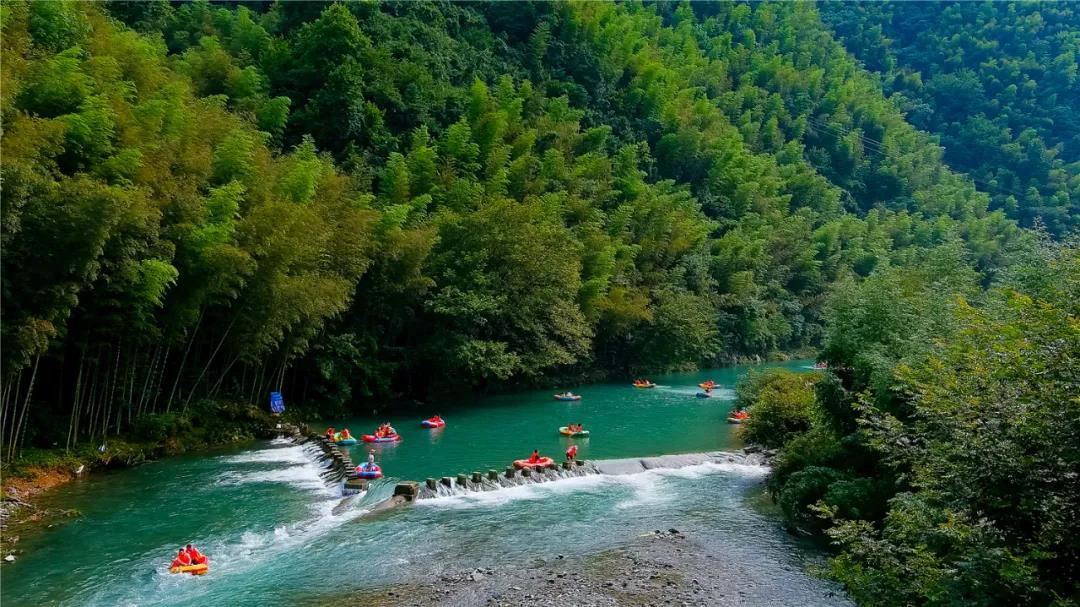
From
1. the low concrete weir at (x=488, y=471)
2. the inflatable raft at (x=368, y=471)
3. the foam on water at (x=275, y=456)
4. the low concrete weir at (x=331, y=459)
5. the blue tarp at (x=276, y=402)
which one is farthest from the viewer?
the blue tarp at (x=276, y=402)

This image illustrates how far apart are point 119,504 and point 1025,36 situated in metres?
118

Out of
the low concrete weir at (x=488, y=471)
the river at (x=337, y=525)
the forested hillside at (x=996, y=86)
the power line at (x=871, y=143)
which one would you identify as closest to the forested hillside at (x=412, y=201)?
the power line at (x=871, y=143)

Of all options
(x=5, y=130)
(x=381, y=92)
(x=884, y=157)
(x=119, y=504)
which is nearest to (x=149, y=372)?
(x=119, y=504)

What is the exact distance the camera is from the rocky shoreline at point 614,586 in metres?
12.3

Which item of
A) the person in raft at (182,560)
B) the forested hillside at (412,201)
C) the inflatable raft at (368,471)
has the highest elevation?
the forested hillside at (412,201)

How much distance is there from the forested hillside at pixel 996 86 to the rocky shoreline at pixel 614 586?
84.7 meters

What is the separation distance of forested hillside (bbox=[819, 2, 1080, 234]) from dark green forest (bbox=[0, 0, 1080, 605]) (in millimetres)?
995

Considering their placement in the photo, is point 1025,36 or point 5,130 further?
point 1025,36

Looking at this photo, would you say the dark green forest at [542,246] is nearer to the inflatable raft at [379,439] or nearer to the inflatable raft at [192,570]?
the inflatable raft at [379,439]

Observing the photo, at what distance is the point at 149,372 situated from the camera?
71.6 feet

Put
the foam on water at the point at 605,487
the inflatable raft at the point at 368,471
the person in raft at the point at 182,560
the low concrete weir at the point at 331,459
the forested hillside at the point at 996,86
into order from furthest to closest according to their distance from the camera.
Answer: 1. the forested hillside at the point at 996,86
2. the inflatable raft at the point at 368,471
3. the low concrete weir at the point at 331,459
4. the foam on water at the point at 605,487
5. the person in raft at the point at 182,560

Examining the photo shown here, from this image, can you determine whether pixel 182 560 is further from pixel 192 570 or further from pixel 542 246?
pixel 542 246

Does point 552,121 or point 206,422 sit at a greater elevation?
point 552,121

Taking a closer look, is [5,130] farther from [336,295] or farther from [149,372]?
[336,295]
